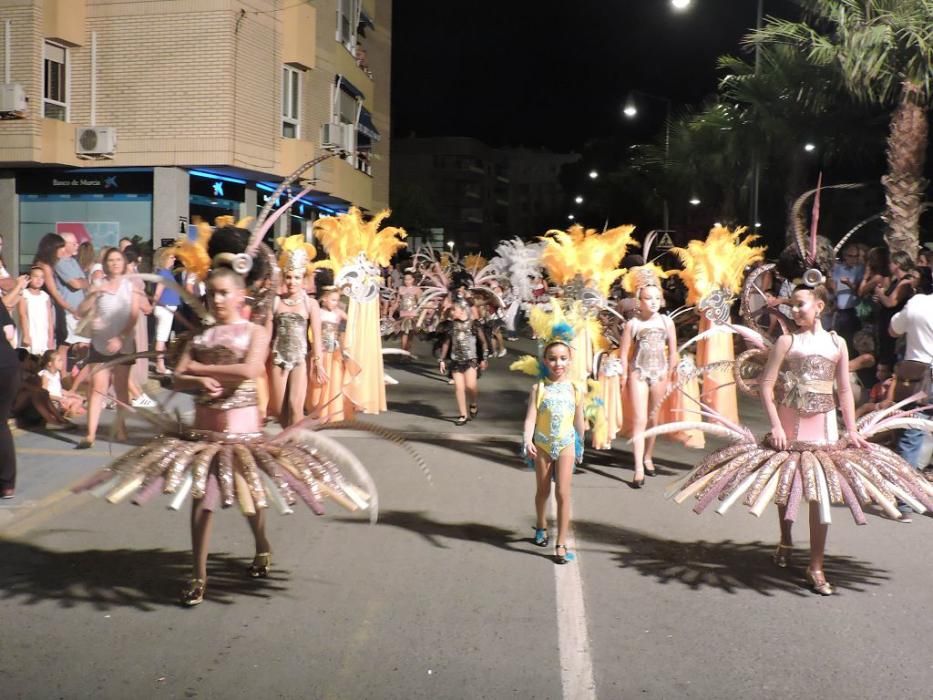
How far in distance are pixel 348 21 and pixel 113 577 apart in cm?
A: 2946

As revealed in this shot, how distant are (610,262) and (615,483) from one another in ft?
9.74

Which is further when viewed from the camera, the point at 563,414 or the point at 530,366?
the point at 530,366

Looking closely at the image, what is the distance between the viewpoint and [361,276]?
13844mm

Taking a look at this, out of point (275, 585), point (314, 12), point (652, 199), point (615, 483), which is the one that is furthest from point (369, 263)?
point (652, 199)

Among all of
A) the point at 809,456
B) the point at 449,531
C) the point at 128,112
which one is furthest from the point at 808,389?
the point at 128,112

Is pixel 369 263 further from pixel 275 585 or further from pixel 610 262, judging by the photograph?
pixel 275 585

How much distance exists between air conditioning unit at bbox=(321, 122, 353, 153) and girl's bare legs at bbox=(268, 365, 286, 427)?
19.0 m

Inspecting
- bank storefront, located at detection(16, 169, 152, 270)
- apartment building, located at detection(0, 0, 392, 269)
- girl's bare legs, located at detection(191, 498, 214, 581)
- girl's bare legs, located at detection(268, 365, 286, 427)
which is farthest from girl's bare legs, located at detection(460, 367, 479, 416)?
bank storefront, located at detection(16, 169, 152, 270)

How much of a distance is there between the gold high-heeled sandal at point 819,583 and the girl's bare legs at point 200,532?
3.40 m

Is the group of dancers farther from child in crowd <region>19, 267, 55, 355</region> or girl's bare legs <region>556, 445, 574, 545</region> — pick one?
child in crowd <region>19, 267, 55, 355</region>

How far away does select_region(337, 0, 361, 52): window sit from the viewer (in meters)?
32.7

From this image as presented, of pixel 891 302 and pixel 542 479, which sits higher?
pixel 891 302

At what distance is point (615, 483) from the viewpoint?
31.7 ft

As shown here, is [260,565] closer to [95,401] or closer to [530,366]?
[530,366]
